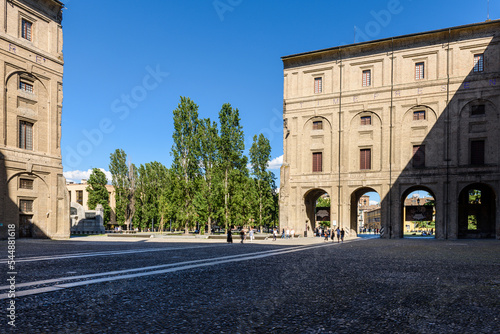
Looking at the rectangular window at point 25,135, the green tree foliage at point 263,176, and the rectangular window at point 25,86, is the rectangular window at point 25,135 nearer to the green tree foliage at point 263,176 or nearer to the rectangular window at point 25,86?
the rectangular window at point 25,86

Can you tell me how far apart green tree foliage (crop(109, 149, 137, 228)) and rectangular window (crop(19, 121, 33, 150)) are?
2588 centimetres

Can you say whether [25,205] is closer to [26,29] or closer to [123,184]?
[26,29]

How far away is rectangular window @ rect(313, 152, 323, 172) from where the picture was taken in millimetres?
38719

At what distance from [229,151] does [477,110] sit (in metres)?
22.6

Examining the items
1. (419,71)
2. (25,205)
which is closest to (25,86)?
→ (25,205)

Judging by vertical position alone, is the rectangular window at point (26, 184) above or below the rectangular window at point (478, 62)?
below

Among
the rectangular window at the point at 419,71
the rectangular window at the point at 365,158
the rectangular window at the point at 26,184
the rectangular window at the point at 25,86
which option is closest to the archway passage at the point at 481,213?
the rectangular window at the point at 365,158

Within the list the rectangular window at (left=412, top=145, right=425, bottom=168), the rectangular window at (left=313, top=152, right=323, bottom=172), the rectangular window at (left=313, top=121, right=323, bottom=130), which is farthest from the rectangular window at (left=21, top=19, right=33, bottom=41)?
the rectangular window at (left=412, top=145, right=425, bottom=168)

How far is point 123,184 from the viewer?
56562 millimetres

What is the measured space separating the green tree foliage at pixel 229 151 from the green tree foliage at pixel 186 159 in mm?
3011

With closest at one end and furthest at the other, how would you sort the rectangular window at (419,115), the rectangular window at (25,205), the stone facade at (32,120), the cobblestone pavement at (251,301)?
the cobblestone pavement at (251,301) → the stone facade at (32,120) → the rectangular window at (25,205) → the rectangular window at (419,115)

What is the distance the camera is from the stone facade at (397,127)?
33750 millimetres

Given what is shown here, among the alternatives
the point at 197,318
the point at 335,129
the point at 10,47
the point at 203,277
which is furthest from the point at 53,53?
the point at 197,318

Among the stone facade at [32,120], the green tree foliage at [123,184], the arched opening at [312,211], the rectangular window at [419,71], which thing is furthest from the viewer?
the green tree foliage at [123,184]
